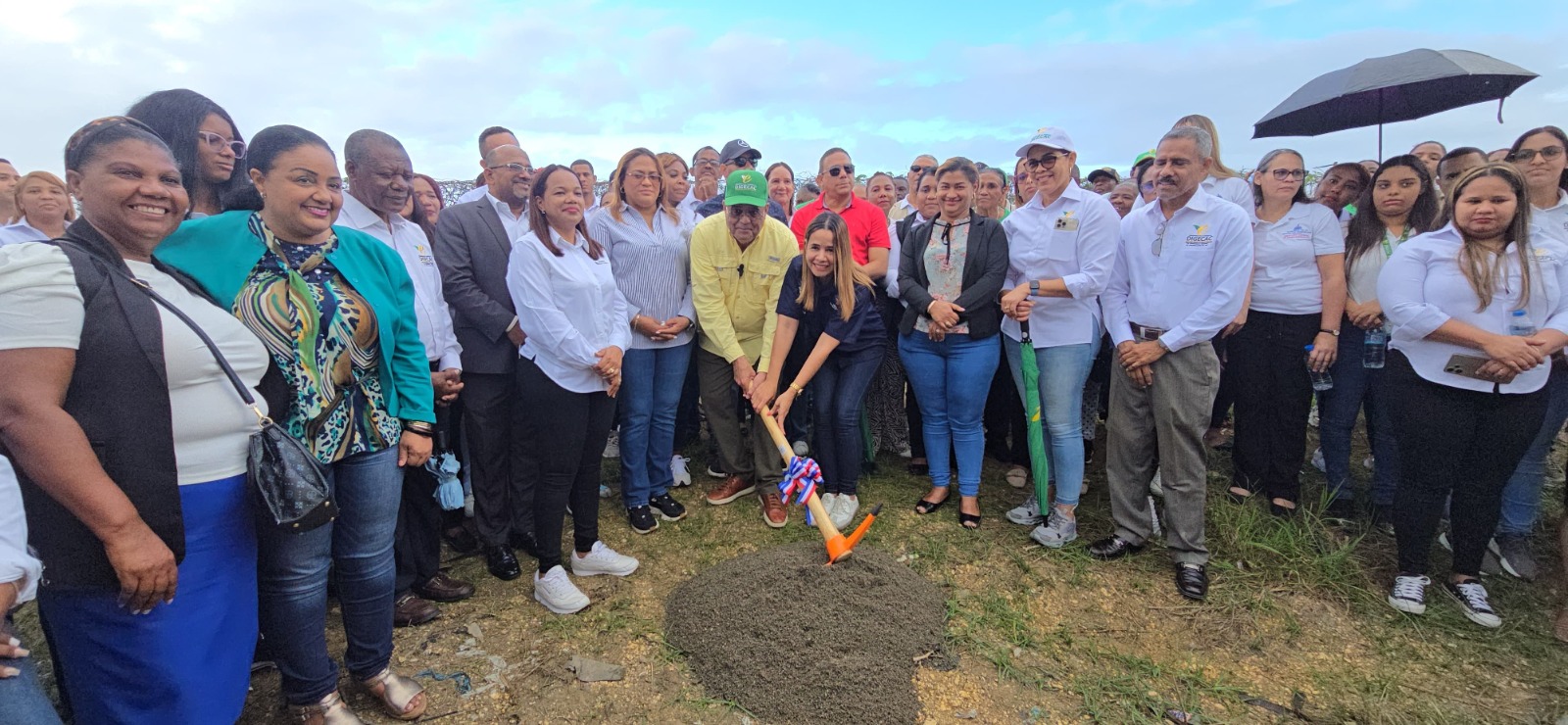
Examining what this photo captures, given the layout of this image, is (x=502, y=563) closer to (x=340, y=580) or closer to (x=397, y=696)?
(x=397, y=696)

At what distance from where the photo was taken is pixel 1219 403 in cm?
492

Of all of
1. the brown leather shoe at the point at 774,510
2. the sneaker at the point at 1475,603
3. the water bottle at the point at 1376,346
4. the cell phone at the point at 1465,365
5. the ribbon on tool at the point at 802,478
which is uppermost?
the cell phone at the point at 1465,365

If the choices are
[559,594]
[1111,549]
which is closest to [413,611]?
[559,594]

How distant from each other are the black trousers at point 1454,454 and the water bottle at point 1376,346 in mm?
551

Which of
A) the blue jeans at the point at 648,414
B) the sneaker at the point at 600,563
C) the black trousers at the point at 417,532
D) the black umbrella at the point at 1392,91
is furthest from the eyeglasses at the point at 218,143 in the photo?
the black umbrella at the point at 1392,91

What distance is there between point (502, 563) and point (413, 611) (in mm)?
472

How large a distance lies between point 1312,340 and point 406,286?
4.55m

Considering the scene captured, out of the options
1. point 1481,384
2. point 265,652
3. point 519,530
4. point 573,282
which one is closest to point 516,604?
point 519,530

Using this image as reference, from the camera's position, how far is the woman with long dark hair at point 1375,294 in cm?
369

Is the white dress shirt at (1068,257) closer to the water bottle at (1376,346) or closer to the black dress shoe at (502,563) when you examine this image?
the water bottle at (1376,346)

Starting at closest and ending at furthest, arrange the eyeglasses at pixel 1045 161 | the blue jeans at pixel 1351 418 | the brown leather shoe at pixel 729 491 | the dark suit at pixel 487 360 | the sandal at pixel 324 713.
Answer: the sandal at pixel 324 713
the dark suit at pixel 487 360
the eyeglasses at pixel 1045 161
the blue jeans at pixel 1351 418
the brown leather shoe at pixel 729 491

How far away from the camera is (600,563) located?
→ 3.39 m

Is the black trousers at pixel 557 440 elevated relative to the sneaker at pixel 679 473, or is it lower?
elevated

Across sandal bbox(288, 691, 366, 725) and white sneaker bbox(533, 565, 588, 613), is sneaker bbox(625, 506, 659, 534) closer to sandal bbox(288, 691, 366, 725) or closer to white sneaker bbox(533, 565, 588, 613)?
white sneaker bbox(533, 565, 588, 613)
